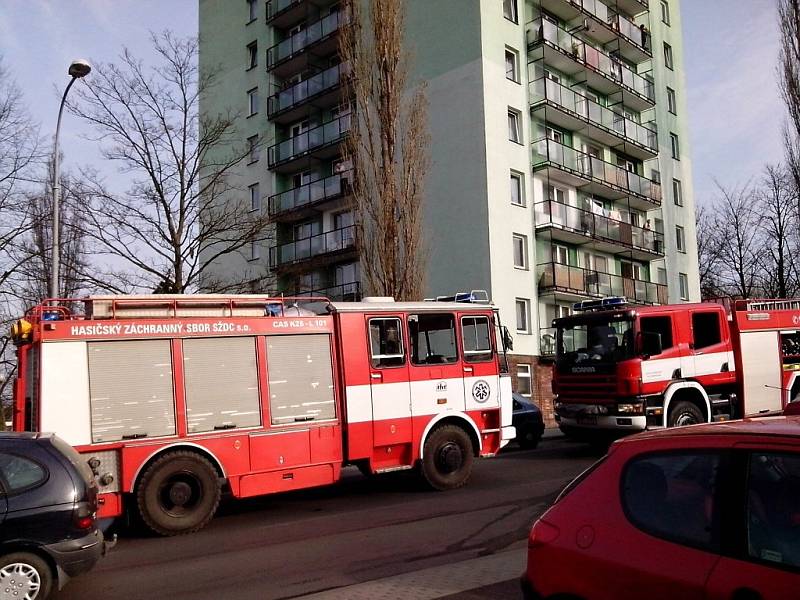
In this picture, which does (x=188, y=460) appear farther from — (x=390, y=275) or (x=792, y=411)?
(x=390, y=275)

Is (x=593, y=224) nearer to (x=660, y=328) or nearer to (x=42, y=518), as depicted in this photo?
(x=660, y=328)

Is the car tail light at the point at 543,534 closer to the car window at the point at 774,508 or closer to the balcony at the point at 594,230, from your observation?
the car window at the point at 774,508

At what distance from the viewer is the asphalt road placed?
6539 millimetres

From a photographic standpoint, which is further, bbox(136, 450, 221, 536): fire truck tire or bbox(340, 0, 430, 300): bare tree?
bbox(340, 0, 430, 300): bare tree

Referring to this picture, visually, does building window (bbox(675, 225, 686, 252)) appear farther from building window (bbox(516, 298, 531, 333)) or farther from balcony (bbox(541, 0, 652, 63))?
building window (bbox(516, 298, 531, 333))

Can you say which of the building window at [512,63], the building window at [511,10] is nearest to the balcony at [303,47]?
the building window at [511,10]

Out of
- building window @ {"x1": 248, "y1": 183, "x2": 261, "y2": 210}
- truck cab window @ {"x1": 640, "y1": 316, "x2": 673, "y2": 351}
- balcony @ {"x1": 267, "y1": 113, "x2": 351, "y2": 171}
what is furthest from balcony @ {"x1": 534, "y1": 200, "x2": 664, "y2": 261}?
truck cab window @ {"x1": 640, "y1": 316, "x2": 673, "y2": 351}

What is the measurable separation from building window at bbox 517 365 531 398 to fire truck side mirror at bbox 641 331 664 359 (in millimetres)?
14570

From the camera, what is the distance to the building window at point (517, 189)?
94.9 feet

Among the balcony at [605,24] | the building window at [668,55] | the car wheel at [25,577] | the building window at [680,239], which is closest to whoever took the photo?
the car wheel at [25,577]

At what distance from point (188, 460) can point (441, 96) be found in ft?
75.3

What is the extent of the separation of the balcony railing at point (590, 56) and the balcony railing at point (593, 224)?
22.3 ft

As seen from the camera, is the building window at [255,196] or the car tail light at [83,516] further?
the building window at [255,196]

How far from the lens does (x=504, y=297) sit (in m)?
27.5
